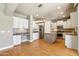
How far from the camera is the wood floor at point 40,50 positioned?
10.3ft

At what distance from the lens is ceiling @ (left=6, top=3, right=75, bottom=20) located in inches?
123

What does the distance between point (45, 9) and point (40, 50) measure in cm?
124

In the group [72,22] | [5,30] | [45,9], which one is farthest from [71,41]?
[5,30]

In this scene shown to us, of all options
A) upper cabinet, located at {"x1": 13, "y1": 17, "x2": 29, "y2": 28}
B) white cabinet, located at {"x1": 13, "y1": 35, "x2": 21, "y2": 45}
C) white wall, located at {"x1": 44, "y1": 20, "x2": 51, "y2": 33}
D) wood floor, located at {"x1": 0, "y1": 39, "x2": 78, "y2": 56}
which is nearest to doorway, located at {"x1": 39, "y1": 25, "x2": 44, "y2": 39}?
white wall, located at {"x1": 44, "y1": 20, "x2": 51, "y2": 33}

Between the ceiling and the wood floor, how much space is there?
800 millimetres

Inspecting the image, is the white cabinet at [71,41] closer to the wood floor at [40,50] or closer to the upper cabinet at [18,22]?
the wood floor at [40,50]

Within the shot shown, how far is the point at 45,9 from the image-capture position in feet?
10.9

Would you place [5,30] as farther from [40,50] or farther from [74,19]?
[74,19]

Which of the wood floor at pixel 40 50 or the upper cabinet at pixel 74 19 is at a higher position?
the upper cabinet at pixel 74 19

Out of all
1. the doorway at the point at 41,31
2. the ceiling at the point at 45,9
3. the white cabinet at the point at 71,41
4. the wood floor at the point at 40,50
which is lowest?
the wood floor at the point at 40,50

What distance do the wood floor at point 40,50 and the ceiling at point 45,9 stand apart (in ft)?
2.62

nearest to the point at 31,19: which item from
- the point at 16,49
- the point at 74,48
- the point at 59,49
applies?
the point at 16,49

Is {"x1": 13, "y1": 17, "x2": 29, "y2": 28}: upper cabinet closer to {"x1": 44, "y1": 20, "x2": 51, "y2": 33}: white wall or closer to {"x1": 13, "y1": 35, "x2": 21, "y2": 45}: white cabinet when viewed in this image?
{"x1": 13, "y1": 35, "x2": 21, "y2": 45}: white cabinet

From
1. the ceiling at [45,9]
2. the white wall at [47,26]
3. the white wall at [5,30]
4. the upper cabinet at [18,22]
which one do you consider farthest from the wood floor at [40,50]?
the ceiling at [45,9]
